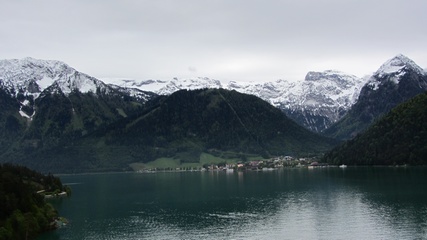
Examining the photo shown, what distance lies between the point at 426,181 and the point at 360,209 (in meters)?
61.4

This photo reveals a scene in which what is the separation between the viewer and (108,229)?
413 ft

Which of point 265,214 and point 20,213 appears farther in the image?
point 265,214

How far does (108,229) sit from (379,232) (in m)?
61.8

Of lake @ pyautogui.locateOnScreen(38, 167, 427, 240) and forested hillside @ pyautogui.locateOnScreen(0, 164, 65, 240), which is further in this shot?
lake @ pyautogui.locateOnScreen(38, 167, 427, 240)

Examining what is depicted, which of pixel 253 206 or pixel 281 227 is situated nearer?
pixel 281 227

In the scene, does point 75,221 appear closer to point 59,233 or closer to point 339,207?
point 59,233

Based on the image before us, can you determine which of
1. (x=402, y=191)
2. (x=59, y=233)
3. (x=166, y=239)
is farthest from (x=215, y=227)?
(x=402, y=191)

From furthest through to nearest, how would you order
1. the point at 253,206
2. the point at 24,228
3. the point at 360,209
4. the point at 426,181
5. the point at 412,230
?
the point at 426,181 < the point at 253,206 < the point at 360,209 < the point at 24,228 < the point at 412,230

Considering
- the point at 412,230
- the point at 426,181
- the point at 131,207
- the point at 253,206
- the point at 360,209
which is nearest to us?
the point at 412,230

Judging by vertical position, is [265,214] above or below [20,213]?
below

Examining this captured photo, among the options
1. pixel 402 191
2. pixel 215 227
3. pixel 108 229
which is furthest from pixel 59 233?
pixel 402 191

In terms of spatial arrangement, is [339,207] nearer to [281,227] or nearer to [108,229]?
[281,227]

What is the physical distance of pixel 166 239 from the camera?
111 meters

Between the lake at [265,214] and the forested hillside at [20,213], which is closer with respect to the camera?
the forested hillside at [20,213]
